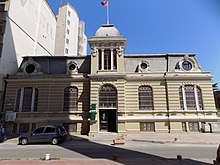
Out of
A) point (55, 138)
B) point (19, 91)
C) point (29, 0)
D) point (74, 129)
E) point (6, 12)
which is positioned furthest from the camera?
point (29, 0)

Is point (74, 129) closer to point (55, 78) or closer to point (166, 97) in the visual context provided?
point (55, 78)

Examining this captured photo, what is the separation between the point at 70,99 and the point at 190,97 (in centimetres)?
1593

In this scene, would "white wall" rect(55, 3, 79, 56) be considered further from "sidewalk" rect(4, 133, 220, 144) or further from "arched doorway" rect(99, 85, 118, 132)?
"sidewalk" rect(4, 133, 220, 144)

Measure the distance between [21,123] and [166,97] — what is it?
19.2 metres

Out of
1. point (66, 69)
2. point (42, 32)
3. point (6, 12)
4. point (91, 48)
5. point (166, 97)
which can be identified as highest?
point (42, 32)

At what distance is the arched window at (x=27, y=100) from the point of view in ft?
76.3

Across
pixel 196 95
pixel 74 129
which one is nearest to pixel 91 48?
pixel 74 129

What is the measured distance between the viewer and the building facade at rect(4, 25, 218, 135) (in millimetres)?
22062

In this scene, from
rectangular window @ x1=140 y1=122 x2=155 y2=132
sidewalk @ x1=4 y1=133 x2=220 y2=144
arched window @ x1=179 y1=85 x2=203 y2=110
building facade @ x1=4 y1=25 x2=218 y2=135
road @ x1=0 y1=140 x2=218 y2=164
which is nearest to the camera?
road @ x1=0 y1=140 x2=218 y2=164

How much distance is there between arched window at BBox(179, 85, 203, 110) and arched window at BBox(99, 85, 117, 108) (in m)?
8.78

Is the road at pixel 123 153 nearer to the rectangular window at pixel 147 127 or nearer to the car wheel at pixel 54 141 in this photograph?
the car wheel at pixel 54 141

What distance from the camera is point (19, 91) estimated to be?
24000mm

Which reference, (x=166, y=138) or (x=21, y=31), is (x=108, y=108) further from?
(x=21, y=31)

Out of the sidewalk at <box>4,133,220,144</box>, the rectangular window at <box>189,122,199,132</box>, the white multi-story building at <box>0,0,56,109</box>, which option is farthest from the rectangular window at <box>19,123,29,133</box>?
the rectangular window at <box>189,122,199,132</box>
